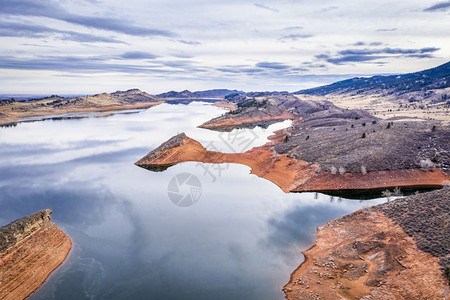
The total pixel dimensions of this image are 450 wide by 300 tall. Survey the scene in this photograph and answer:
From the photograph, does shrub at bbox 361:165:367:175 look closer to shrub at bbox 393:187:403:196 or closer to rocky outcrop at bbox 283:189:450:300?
shrub at bbox 393:187:403:196

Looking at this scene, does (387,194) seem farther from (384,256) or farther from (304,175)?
(384,256)

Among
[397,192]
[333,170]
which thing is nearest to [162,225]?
[333,170]

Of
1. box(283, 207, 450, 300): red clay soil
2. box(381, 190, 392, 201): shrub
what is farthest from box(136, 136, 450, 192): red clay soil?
box(283, 207, 450, 300): red clay soil

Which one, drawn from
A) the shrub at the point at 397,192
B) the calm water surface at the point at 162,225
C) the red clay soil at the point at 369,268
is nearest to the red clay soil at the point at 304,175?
the shrub at the point at 397,192

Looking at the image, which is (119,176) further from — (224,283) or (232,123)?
(232,123)

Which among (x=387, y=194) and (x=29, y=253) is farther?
(x=387, y=194)

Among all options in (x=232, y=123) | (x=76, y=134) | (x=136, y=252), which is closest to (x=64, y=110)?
(x=76, y=134)

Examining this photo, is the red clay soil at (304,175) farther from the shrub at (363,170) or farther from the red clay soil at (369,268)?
the red clay soil at (369,268)
